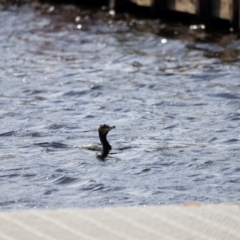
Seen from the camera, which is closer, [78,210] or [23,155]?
[78,210]

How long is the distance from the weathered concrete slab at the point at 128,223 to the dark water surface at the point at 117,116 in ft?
6.77

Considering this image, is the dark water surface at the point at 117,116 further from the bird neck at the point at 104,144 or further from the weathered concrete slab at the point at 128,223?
the weathered concrete slab at the point at 128,223

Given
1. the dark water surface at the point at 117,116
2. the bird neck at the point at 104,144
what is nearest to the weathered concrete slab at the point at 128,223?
the dark water surface at the point at 117,116

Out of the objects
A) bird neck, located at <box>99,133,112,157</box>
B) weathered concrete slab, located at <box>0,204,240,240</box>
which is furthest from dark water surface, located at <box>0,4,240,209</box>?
weathered concrete slab, located at <box>0,204,240,240</box>

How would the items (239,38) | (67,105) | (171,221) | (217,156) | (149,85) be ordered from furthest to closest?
(239,38), (149,85), (67,105), (217,156), (171,221)

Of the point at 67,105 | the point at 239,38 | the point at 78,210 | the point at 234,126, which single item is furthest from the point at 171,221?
the point at 239,38

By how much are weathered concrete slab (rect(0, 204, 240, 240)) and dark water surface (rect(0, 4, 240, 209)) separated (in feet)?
6.77

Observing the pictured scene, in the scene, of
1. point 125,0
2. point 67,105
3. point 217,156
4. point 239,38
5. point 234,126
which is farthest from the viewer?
point 125,0

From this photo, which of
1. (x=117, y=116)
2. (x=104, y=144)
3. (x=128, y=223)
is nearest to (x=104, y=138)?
(x=104, y=144)

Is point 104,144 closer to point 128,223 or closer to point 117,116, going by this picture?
point 117,116

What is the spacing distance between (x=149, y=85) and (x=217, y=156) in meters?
5.04

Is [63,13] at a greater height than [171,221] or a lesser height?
lesser

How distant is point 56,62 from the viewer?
19.4 metres

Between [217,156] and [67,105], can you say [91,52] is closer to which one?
[67,105]
